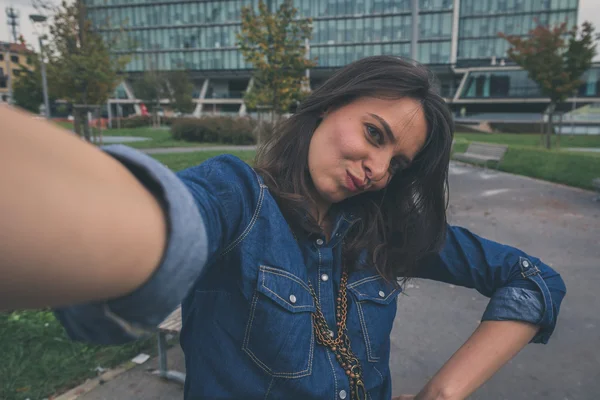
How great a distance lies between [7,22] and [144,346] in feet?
236

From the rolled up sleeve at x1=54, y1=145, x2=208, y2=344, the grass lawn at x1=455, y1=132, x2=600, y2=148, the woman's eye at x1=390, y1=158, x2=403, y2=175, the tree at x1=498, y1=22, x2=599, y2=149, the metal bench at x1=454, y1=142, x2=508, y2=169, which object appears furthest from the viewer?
the grass lawn at x1=455, y1=132, x2=600, y2=148

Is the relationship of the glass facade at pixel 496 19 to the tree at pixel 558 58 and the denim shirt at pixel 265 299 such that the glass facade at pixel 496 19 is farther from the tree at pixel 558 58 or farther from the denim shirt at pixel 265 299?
the denim shirt at pixel 265 299

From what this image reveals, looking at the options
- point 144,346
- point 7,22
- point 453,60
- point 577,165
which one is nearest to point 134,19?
point 7,22

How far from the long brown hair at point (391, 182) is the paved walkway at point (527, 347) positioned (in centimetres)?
198

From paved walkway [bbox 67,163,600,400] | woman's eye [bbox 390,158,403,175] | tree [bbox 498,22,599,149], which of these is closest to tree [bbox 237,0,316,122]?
tree [bbox 498,22,599,149]

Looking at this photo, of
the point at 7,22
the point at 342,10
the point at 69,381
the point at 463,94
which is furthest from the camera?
the point at 7,22

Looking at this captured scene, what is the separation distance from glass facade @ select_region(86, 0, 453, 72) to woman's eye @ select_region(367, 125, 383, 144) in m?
53.1

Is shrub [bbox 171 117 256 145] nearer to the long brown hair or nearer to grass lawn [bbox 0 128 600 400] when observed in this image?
grass lawn [bbox 0 128 600 400]

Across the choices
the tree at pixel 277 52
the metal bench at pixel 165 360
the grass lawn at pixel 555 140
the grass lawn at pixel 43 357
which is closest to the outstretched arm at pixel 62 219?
the metal bench at pixel 165 360

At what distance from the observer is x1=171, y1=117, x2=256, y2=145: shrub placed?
22.2m

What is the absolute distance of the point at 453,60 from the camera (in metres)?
53.2

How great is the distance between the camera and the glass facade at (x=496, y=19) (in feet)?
172

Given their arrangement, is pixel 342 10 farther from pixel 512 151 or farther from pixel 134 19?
pixel 512 151

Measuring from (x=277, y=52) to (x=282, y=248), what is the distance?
16085mm
